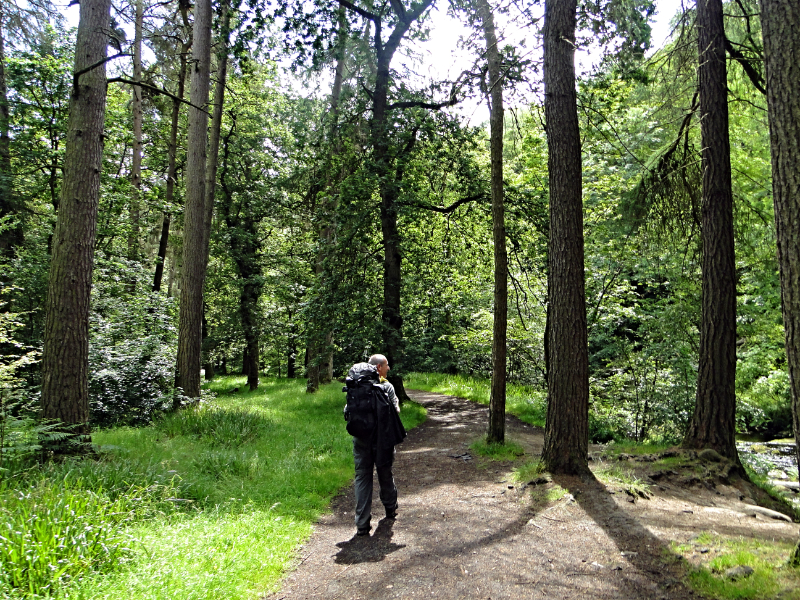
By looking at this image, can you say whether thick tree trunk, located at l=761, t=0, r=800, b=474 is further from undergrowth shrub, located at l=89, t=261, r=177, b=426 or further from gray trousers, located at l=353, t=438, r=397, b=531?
undergrowth shrub, located at l=89, t=261, r=177, b=426

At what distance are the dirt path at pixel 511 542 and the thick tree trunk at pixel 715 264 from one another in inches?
44.5

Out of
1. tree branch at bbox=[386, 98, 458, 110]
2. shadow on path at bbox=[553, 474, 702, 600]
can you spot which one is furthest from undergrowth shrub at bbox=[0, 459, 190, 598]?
tree branch at bbox=[386, 98, 458, 110]

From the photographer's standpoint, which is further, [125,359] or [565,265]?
[125,359]

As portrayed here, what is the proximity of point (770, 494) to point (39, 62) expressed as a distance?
1742cm

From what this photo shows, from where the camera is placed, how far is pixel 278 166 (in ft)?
61.5

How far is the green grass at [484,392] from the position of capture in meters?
12.8

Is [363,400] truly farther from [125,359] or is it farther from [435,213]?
[435,213]

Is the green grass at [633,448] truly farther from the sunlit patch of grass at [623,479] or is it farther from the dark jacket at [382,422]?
the dark jacket at [382,422]

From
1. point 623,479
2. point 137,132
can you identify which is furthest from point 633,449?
Result: point 137,132

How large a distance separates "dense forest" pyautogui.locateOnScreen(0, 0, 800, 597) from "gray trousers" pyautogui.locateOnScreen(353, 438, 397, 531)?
1980 millimetres

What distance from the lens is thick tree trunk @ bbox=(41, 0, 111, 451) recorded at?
6012 millimetres

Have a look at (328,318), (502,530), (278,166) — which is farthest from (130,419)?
(278,166)

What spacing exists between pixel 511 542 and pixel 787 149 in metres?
4.01

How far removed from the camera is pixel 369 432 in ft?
16.7
